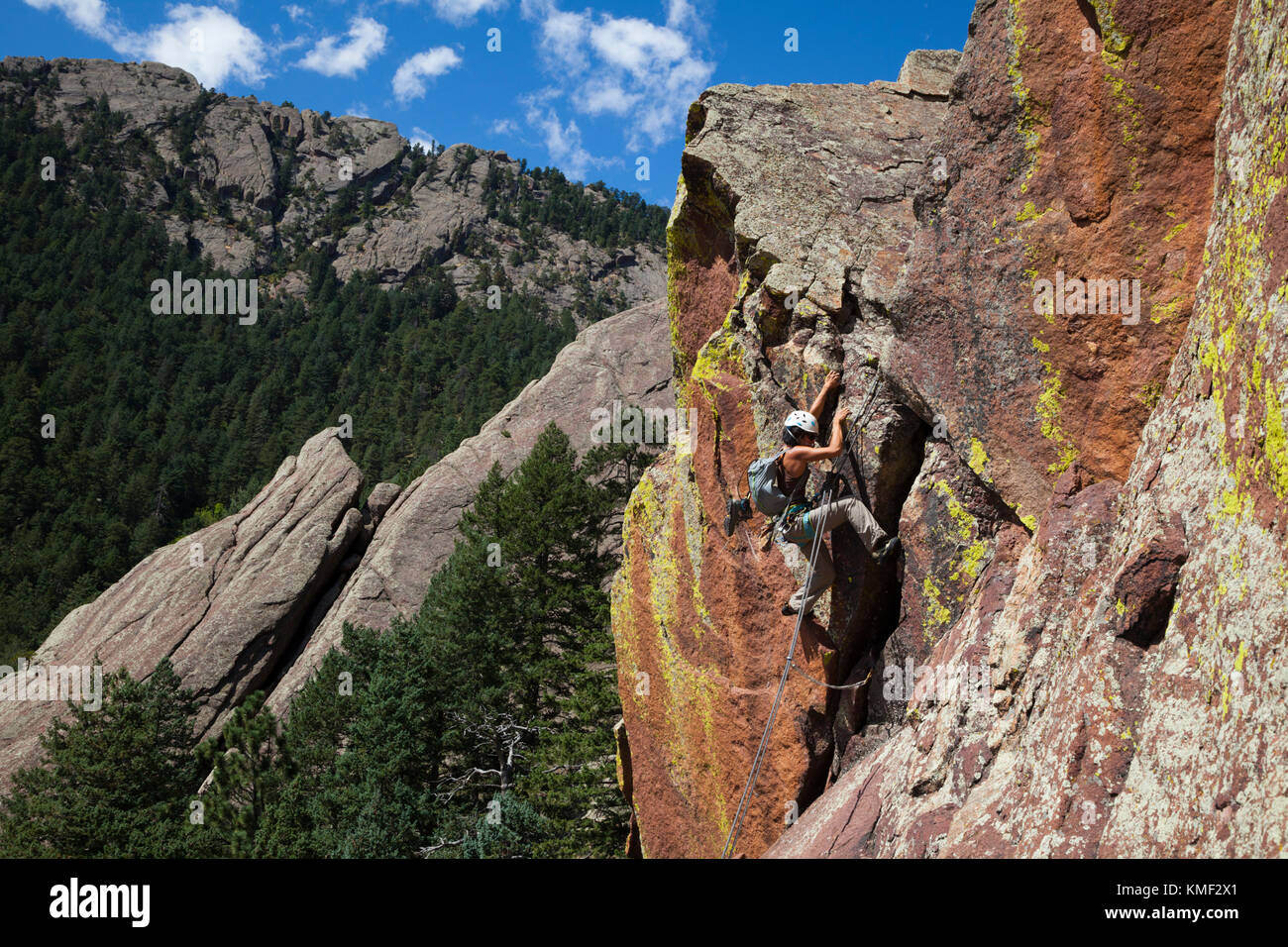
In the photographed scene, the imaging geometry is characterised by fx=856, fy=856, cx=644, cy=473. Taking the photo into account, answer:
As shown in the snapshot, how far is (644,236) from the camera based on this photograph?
16588cm

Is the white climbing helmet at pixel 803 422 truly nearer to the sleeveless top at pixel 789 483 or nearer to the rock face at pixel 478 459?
the sleeveless top at pixel 789 483

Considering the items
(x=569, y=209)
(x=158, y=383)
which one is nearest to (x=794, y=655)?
(x=158, y=383)

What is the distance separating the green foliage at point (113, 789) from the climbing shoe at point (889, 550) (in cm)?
2327

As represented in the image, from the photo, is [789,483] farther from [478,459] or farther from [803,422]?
[478,459]

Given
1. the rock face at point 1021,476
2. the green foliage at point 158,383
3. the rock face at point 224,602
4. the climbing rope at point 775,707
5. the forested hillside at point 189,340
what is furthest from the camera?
the forested hillside at point 189,340

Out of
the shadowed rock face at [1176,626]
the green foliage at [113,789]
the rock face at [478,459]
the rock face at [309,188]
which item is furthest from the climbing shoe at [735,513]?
the rock face at [309,188]

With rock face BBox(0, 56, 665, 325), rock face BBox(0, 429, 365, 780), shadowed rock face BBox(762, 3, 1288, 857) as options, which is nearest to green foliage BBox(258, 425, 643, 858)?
rock face BBox(0, 429, 365, 780)

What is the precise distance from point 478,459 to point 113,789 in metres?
20.3

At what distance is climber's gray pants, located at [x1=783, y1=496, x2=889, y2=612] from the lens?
845 centimetres

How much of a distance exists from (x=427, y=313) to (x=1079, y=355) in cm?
12831

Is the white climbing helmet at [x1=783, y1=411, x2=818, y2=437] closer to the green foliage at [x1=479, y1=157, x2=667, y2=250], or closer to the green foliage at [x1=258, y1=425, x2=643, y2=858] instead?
the green foliage at [x1=258, y1=425, x2=643, y2=858]

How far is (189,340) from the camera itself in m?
110

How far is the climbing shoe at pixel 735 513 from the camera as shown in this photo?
31.0ft

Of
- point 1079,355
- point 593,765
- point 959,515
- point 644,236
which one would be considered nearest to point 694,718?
point 959,515
